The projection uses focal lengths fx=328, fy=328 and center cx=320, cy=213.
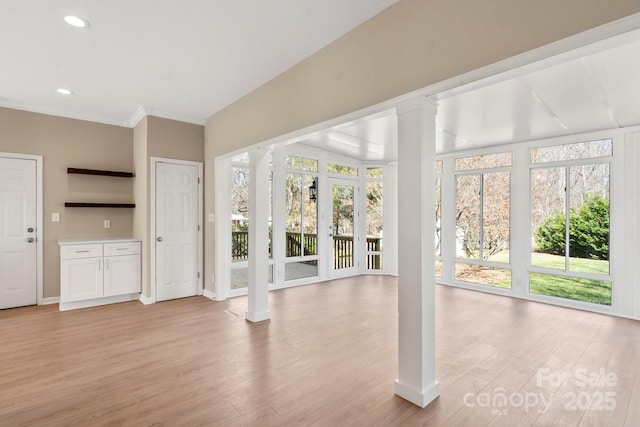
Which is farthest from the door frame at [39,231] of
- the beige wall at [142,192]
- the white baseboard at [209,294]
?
the white baseboard at [209,294]

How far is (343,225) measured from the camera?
6789 millimetres

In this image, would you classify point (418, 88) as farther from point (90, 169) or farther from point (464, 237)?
point (90, 169)

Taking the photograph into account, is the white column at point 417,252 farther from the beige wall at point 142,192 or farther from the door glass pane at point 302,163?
the beige wall at point 142,192

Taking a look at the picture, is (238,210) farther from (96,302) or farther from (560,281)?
(560,281)

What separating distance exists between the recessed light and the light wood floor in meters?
2.81

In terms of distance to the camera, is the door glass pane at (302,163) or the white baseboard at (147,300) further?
the door glass pane at (302,163)

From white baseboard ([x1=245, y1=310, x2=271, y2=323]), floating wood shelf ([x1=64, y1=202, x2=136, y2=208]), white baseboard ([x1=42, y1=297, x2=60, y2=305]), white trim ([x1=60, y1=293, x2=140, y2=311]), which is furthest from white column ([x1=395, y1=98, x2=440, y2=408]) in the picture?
white baseboard ([x1=42, y1=297, x2=60, y2=305])

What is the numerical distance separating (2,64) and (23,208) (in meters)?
2.09

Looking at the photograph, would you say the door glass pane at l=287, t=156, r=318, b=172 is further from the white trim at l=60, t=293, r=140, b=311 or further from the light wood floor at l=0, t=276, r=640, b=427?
the white trim at l=60, t=293, r=140, b=311

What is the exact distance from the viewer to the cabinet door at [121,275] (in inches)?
182

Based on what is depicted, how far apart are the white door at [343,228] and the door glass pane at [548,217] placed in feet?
10.4

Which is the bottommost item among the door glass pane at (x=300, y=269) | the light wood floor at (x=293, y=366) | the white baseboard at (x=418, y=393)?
the light wood floor at (x=293, y=366)

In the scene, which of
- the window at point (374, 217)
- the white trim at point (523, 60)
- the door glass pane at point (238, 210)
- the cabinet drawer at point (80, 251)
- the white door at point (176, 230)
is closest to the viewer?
the white trim at point (523, 60)

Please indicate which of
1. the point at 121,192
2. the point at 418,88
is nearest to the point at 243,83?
the point at 418,88
